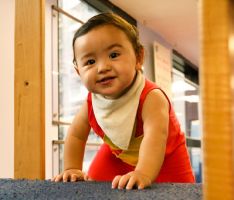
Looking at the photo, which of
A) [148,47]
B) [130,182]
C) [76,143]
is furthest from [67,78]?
[130,182]

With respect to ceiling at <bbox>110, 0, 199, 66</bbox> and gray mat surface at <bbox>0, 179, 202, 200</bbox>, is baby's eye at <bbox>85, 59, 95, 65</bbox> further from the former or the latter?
ceiling at <bbox>110, 0, 199, 66</bbox>

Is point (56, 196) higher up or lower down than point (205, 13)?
lower down

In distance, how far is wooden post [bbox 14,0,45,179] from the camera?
952 millimetres

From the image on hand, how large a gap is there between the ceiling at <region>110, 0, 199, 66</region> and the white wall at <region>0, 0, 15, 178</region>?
4.48ft

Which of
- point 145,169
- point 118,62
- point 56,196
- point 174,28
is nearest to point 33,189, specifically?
point 56,196

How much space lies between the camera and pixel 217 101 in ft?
1.21

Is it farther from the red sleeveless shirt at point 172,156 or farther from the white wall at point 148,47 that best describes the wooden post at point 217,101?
the white wall at point 148,47

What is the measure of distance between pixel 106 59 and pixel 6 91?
1.56 metres

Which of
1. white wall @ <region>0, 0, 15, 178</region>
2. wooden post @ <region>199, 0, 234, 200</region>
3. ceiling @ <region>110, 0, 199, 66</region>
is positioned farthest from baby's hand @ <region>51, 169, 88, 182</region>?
ceiling @ <region>110, 0, 199, 66</region>

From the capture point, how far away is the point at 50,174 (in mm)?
2611

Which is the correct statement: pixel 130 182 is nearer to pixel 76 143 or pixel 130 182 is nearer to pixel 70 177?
pixel 70 177

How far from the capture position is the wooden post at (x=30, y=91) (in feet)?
3.12

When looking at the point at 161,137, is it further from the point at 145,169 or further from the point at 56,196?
the point at 56,196

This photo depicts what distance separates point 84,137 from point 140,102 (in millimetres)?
248
